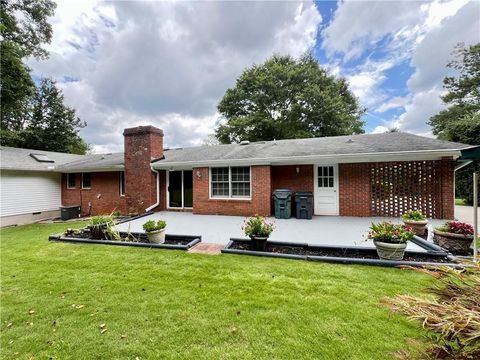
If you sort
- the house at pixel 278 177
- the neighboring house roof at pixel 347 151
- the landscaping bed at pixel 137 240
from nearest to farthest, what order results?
the landscaping bed at pixel 137 240 → the neighboring house roof at pixel 347 151 → the house at pixel 278 177

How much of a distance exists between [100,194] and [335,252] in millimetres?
13177

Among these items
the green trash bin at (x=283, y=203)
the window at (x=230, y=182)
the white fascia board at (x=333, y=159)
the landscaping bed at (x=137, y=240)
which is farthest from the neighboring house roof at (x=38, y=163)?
the green trash bin at (x=283, y=203)

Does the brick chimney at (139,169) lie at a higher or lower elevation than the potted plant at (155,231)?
higher

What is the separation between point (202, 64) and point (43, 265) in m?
11.6

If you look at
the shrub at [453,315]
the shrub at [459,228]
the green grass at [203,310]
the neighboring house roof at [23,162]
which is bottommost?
the green grass at [203,310]

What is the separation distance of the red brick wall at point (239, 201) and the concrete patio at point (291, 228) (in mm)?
495

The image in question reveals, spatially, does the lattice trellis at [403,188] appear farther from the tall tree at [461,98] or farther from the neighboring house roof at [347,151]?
the tall tree at [461,98]

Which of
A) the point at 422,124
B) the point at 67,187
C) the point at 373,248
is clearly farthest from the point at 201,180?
the point at 422,124

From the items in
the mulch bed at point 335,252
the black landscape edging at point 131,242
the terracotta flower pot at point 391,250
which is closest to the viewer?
the terracotta flower pot at point 391,250

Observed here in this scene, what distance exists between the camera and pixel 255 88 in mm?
25125

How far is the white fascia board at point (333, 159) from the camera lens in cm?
789

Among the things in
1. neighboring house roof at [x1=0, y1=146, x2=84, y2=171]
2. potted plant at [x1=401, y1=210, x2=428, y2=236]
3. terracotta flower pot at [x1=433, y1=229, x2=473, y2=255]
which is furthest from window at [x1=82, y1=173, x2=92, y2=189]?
Result: terracotta flower pot at [x1=433, y1=229, x2=473, y2=255]

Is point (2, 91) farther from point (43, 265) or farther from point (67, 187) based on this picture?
point (43, 265)

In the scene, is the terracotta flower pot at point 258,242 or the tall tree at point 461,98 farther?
the tall tree at point 461,98
